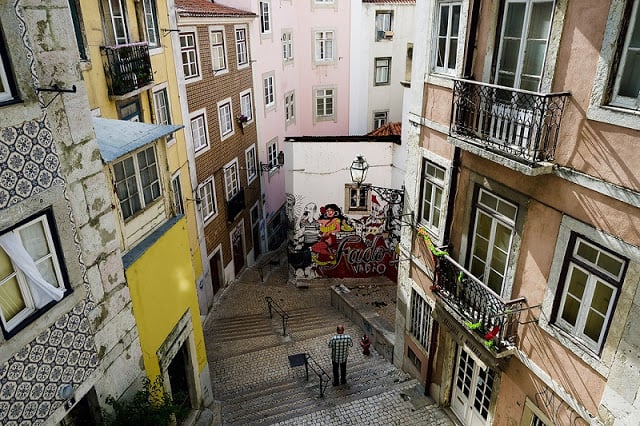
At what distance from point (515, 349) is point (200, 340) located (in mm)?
7126

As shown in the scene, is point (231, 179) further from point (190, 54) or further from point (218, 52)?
point (190, 54)

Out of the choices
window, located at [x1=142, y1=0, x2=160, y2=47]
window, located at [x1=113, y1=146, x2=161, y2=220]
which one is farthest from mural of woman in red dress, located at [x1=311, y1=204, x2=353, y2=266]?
window, located at [x1=113, y1=146, x2=161, y2=220]

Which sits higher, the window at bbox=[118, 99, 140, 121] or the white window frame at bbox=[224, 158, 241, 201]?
the window at bbox=[118, 99, 140, 121]

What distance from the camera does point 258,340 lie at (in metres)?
16.3

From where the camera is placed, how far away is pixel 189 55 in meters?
16.9

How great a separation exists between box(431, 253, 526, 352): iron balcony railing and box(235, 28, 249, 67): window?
48.2 ft

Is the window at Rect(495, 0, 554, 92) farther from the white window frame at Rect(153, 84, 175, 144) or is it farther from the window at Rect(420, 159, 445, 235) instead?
the white window frame at Rect(153, 84, 175, 144)

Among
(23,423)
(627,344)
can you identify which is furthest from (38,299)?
(627,344)

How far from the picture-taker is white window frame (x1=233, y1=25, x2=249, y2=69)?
2048 centimetres

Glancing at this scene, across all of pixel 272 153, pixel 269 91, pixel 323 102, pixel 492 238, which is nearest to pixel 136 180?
pixel 492 238

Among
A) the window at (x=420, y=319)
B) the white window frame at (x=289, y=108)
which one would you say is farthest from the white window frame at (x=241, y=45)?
the window at (x=420, y=319)

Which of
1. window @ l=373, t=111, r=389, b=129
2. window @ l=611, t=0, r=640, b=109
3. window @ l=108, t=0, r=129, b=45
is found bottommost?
window @ l=373, t=111, r=389, b=129

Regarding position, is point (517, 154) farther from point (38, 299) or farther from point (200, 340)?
point (200, 340)

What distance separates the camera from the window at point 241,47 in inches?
808
